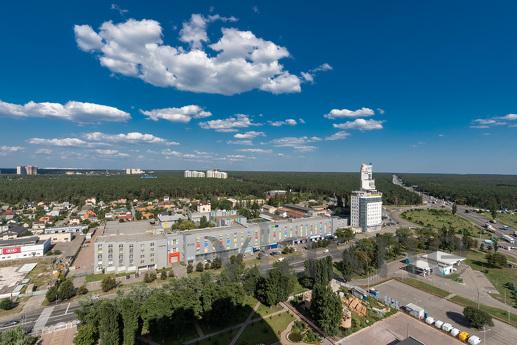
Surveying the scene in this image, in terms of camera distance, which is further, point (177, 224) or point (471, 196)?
point (471, 196)

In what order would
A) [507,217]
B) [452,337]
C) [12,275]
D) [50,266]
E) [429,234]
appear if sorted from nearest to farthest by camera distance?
[452,337], [12,275], [50,266], [429,234], [507,217]

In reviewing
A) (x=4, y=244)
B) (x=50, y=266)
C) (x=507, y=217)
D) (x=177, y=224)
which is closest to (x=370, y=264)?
(x=177, y=224)

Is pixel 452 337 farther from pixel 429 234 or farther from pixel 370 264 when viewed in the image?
pixel 429 234

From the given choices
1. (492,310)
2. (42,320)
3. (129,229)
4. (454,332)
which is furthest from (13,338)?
(492,310)

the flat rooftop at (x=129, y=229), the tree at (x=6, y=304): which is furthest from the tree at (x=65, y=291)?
the flat rooftop at (x=129, y=229)

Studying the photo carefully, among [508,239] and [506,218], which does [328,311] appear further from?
[506,218]

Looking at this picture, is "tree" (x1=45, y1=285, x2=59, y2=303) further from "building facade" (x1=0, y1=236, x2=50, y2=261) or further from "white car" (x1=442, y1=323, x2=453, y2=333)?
"white car" (x1=442, y1=323, x2=453, y2=333)
